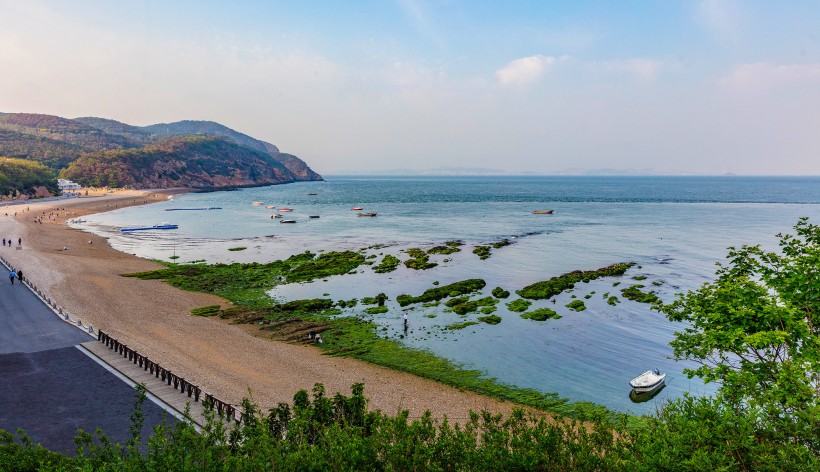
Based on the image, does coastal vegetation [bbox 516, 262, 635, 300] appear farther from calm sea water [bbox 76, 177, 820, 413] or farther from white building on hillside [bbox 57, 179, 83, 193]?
white building on hillside [bbox 57, 179, 83, 193]

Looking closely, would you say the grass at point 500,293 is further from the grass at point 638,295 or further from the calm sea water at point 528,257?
the grass at point 638,295

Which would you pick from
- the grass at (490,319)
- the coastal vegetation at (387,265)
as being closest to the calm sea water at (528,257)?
the grass at (490,319)

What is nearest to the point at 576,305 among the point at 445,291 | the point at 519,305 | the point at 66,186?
the point at 519,305

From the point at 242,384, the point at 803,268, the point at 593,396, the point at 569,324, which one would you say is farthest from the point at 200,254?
the point at 803,268

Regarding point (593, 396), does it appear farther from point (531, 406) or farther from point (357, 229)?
point (357, 229)

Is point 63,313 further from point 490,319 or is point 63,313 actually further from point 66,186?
point 66,186

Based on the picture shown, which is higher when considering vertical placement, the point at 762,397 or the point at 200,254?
the point at 762,397
